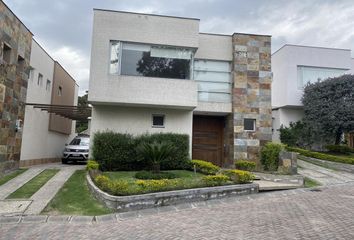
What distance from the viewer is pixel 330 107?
17.9 metres

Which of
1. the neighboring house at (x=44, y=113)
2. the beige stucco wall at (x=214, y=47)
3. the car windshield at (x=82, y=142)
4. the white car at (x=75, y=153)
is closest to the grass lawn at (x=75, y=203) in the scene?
the neighboring house at (x=44, y=113)

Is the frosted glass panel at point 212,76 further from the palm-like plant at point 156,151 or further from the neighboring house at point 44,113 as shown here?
the neighboring house at point 44,113

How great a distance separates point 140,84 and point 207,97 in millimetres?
4000

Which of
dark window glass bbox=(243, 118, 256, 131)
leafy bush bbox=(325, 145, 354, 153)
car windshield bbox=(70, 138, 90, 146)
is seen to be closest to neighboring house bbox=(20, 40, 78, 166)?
car windshield bbox=(70, 138, 90, 146)

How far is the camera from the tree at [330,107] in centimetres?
1741

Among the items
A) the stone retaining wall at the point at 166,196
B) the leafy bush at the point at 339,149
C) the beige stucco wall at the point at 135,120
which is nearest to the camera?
the stone retaining wall at the point at 166,196

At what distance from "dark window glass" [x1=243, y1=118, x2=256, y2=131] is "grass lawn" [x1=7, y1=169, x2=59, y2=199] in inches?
377

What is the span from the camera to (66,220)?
735cm

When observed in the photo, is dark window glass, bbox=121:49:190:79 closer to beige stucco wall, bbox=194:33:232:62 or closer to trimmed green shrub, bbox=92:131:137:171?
beige stucco wall, bbox=194:33:232:62

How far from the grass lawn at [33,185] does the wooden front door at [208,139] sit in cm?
733

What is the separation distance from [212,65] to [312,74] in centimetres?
858

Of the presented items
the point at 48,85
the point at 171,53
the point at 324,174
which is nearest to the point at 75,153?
the point at 48,85

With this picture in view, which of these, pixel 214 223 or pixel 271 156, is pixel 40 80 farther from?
pixel 214 223

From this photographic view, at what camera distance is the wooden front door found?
53.7ft
